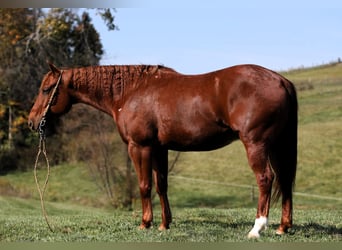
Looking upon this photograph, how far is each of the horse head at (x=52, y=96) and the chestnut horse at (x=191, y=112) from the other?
1 centimetres

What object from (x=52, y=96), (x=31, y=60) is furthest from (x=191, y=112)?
(x=31, y=60)

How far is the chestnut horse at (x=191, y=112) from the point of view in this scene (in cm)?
655

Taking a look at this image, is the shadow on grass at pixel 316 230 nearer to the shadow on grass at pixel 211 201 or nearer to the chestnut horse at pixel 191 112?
the chestnut horse at pixel 191 112

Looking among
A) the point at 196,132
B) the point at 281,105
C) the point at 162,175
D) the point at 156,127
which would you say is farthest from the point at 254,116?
the point at 162,175

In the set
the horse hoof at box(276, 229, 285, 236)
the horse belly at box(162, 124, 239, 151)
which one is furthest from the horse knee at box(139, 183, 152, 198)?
the horse hoof at box(276, 229, 285, 236)

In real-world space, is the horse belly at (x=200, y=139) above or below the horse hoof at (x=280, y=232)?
above

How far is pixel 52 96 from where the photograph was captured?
7.92 meters

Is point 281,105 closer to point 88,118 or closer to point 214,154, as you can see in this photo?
point 88,118

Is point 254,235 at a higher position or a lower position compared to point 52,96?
lower

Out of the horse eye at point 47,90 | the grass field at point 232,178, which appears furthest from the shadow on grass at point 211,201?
the horse eye at point 47,90

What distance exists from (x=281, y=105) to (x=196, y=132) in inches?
44.4

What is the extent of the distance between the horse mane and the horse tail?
1856 millimetres

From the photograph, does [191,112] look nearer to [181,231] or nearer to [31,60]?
[181,231]

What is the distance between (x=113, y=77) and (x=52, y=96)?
0.92 m
